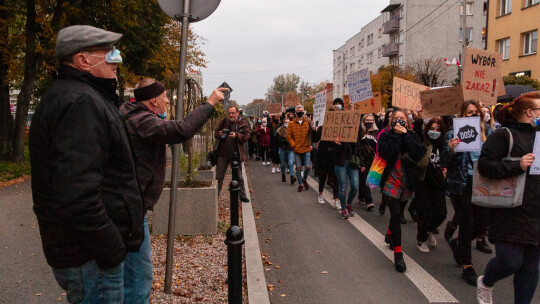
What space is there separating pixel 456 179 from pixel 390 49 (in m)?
47.8

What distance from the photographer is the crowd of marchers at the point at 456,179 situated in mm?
3320

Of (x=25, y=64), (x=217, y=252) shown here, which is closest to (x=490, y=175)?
(x=217, y=252)

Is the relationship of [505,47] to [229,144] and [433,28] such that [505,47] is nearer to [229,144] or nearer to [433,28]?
[433,28]

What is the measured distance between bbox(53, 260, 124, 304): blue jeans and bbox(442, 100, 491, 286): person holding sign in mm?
3567

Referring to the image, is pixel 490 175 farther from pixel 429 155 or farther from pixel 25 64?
pixel 25 64

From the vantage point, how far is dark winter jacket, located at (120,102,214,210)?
280 centimetres

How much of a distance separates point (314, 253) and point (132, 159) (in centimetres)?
386

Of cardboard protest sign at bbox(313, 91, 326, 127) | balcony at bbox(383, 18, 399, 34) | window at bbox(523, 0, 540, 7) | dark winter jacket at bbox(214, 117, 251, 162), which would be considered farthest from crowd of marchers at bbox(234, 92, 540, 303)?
balcony at bbox(383, 18, 399, 34)

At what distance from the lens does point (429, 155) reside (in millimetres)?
5262

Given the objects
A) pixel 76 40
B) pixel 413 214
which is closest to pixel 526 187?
pixel 76 40

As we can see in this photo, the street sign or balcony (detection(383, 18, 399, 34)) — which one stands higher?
balcony (detection(383, 18, 399, 34))

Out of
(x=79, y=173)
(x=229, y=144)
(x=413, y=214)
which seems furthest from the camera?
(x=229, y=144)

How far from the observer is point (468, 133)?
4.40 meters

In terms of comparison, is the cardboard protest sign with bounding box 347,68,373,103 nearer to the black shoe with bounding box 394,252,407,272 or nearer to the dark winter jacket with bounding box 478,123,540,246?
the black shoe with bounding box 394,252,407,272
